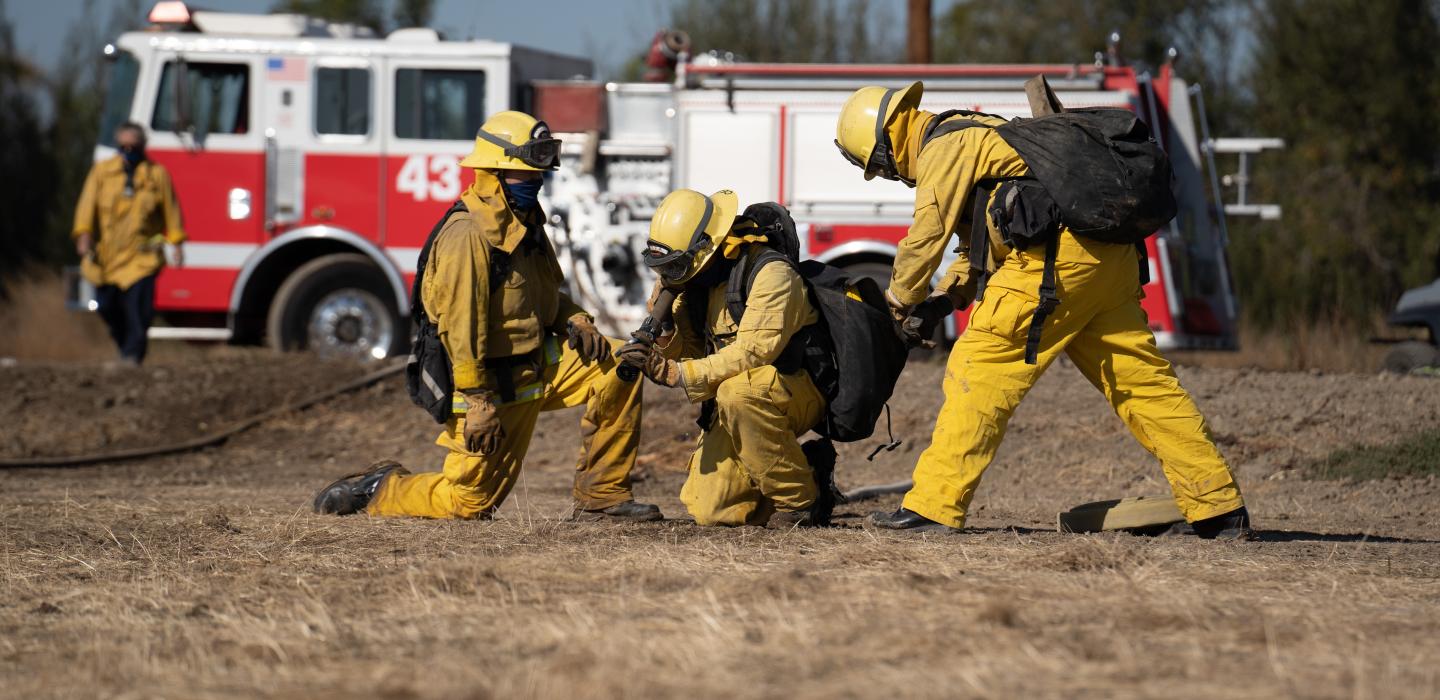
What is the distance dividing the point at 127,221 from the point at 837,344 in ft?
25.7

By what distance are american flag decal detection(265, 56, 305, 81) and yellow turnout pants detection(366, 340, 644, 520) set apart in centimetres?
707

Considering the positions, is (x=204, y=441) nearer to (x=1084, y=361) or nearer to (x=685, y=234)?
(x=685, y=234)

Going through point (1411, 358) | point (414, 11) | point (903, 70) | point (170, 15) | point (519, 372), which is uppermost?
point (414, 11)

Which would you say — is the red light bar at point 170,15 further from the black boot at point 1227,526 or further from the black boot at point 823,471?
the black boot at point 1227,526

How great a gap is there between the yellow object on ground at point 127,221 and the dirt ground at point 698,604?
4019 mm

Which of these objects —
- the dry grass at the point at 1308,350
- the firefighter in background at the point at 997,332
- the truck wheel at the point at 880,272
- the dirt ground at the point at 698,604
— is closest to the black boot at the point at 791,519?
the dirt ground at the point at 698,604

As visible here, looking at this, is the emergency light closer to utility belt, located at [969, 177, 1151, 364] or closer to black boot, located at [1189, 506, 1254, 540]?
utility belt, located at [969, 177, 1151, 364]

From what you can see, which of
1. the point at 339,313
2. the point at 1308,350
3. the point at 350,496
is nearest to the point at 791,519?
the point at 350,496

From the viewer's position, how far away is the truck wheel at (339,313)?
43.6 ft

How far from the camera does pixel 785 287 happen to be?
20.1 feet

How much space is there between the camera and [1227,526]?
6262mm

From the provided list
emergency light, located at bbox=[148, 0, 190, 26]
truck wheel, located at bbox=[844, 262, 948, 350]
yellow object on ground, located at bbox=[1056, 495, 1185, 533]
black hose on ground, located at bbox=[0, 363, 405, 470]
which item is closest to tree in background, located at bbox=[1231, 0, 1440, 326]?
truck wheel, located at bbox=[844, 262, 948, 350]

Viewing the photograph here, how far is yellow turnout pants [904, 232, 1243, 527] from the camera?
19.7ft

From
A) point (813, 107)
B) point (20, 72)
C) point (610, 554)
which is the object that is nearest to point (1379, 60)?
point (813, 107)
